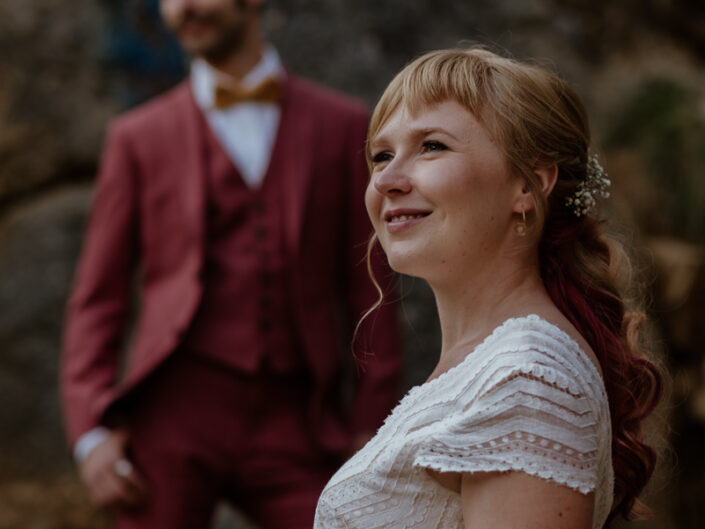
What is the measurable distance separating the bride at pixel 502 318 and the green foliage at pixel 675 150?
2489 millimetres

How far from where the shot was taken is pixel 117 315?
10.0 feet

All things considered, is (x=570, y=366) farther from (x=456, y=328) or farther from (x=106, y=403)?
(x=106, y=403)

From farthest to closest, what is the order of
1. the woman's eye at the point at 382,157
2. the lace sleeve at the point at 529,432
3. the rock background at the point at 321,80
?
the rock background at the point at 321,80, the woman's eye at the point at 382,157, the lace sleeve at the point at 529,432

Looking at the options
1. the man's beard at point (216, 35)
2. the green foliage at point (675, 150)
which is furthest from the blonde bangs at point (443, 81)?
the green foliage at point (675, 150)

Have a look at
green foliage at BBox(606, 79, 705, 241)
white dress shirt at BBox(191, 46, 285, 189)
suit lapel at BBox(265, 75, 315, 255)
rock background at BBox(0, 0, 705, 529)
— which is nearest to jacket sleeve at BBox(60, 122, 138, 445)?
white dress shirt at BBox(191, 46, 285, 189)

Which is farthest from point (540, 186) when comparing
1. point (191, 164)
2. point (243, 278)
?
point (191, 164)

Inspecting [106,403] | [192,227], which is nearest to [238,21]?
[192,227]

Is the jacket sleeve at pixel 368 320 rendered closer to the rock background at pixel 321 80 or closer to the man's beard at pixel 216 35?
the man's beard at pixel 216 35

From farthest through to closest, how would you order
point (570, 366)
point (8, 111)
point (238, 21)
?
point (8, 111), point (238, 21), point (570, 366)

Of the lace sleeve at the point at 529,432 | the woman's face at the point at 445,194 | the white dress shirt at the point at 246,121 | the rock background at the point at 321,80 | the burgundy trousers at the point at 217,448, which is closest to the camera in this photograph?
the lace sleeve at the point at 529,432

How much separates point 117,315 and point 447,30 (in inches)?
84.8

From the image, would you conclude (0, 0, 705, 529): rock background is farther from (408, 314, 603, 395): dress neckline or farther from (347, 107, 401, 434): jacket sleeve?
(408, 314, 603, 395): dress neckline

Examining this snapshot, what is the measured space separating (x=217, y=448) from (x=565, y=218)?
1488 millimetres

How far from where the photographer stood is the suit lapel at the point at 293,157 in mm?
2926
